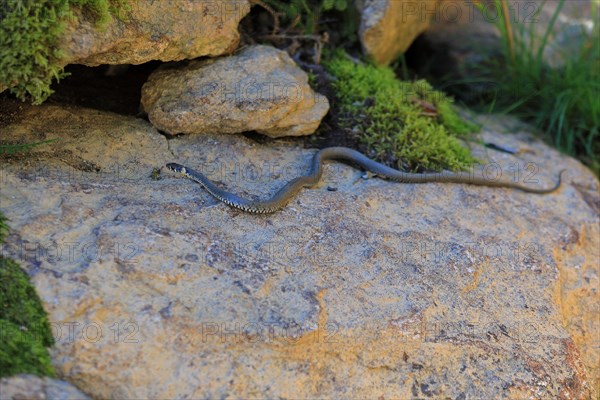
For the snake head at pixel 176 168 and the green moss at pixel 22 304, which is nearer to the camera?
the green moss at pixel 22 304

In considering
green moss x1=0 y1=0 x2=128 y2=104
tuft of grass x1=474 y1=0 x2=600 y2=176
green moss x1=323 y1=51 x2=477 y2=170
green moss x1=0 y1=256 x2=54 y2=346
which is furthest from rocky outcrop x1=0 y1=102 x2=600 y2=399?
tuft of grass x1=474 y1=0 x2=600 y2=176

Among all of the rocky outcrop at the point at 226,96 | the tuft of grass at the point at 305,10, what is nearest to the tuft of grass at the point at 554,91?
the tuft of grass at the point at 305,10

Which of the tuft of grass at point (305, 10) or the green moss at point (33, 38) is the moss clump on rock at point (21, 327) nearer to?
the green moss at point (33, 38)

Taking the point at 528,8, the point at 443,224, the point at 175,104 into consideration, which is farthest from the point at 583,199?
the point at 175,104

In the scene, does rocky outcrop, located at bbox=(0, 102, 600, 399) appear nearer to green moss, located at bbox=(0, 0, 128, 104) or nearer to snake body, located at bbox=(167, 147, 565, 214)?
snake body, located at bbox=(167, 147, 565, 214)

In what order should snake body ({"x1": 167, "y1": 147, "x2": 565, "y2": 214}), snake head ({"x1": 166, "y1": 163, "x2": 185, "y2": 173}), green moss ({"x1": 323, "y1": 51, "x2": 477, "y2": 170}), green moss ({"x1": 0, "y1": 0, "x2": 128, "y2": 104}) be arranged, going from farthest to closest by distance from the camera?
green moss ({"x1": 323, "y1": 51, "x2": 477, "y2": 170}), snake head ({"x1": 166, "y1": 163, "x2": 185, "y2": 173}), snake body ({"x1": 167, "y1": 147, "x2": 565, "y2": 214}), green moss ({"x1": 0, "y1": 0, "x2": 128, "y2": 104})

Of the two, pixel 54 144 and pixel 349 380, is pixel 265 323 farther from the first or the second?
pixel 54 144
